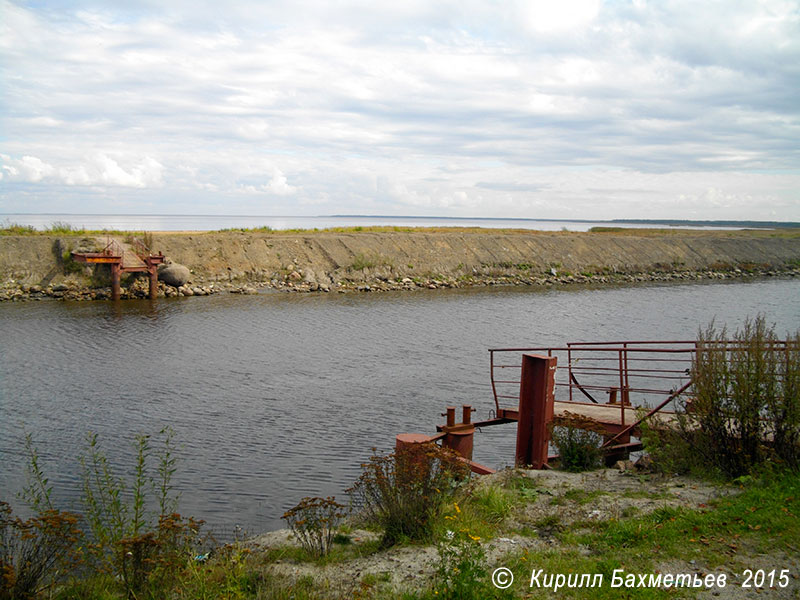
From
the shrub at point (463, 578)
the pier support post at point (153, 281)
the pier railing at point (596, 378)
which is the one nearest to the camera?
the shrub at point (463, 578)

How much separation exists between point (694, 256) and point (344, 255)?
42.1 metres

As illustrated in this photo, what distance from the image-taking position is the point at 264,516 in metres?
10.2

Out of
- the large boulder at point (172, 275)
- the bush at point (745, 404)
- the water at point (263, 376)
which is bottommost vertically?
the water at point (263, 376)

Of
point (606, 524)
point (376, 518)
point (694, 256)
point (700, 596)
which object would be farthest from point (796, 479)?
point (694, 256)

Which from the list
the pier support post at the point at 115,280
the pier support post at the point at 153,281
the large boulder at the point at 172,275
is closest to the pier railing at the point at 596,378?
the pier support post at the point at 153,281

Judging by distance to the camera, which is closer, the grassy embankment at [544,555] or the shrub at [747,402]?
the grassy embankment at [544,555]

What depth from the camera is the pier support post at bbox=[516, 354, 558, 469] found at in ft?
34.4

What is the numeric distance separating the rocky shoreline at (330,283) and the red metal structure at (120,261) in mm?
1038

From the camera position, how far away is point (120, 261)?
37.5 metres

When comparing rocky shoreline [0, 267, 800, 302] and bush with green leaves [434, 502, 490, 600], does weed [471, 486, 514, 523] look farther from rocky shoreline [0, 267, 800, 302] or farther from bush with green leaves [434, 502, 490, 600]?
rocky shoreline [0, 267, 800, 302]

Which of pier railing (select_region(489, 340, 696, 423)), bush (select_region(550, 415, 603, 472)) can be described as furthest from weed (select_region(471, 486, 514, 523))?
pier railing (select_region(489, 340, 696, 423))

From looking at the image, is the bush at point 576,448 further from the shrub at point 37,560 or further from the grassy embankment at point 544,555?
the shrub at point 37,560

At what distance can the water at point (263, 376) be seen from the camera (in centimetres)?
1227

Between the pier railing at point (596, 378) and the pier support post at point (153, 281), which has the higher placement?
the pier support post at point (153, 281)
